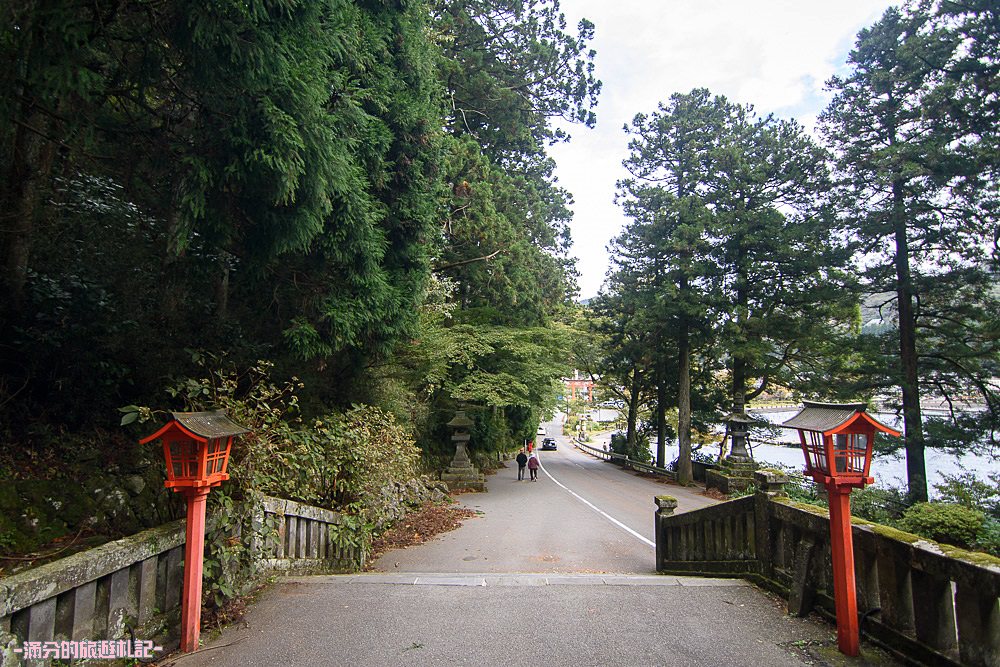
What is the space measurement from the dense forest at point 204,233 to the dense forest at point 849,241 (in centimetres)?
1223

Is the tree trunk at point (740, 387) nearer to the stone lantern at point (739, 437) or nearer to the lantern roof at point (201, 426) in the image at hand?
the stone lantern at point (739, 437)

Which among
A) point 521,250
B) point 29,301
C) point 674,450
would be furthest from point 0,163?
point 674,450

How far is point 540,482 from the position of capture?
21609 mm

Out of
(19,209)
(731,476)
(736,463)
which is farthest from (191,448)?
(736,463)

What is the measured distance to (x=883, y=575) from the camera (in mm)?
3270

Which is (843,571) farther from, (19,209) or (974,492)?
(974,492)

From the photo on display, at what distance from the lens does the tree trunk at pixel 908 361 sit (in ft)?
41.7

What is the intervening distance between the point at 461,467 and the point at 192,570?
47.4 feet

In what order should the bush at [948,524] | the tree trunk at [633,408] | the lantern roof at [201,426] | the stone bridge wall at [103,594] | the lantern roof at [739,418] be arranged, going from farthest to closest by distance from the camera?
1. the tree trunk at [633,408]
2. the lantern roof at [739,418]
3. the bush at [948,524]
4. the lantern roof at [201,426]
5. the stone bridge wall at [103,594]

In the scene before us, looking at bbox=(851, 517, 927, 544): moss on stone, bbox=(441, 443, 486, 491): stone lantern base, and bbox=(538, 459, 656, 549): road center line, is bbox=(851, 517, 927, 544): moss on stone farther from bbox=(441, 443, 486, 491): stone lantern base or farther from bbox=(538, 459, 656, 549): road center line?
bbox=(441, 443, 486, 491): stone lantern base

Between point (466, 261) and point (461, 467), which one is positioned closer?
point (466, 261)

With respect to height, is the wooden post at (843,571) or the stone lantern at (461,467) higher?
the wooden post at (843,571)

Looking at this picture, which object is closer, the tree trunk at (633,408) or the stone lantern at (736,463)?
the stone lantern at (736,463)

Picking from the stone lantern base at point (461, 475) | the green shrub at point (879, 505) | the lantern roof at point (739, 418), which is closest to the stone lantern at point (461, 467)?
the stone lantern base at point (461, 475)
